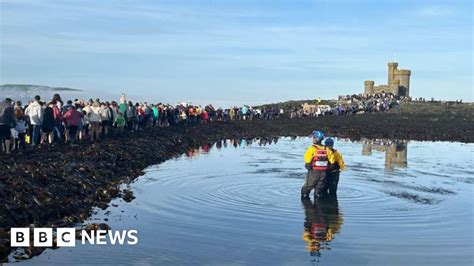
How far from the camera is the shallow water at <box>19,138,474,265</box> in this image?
388 inches

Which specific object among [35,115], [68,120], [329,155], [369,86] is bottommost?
[329,155]

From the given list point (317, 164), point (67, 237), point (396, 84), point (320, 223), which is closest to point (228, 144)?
point (317, 164)

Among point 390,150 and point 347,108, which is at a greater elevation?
point 347,108

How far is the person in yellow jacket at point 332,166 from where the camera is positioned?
1494 cm

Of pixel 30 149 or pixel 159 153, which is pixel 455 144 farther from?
pixel 30 149

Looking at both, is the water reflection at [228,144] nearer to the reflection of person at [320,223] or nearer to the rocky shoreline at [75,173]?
the rocky shoreline at [75,173]

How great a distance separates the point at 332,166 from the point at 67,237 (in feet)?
23.4

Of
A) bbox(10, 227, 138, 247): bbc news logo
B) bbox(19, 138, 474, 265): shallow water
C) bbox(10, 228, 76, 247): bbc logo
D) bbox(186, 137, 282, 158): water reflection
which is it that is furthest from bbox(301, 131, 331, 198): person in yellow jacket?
bbox(186, 137, 282, 158): water reflection

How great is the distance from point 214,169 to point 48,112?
19.7 ft

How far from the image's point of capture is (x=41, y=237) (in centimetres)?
1020

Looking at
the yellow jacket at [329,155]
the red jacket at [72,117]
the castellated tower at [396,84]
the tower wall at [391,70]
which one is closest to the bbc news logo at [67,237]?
the yellow jacket at [329,155]

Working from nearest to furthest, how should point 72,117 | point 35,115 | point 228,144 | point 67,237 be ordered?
1. point 67,237
2. point 35,115
3. point 72,117
4. point 228,144

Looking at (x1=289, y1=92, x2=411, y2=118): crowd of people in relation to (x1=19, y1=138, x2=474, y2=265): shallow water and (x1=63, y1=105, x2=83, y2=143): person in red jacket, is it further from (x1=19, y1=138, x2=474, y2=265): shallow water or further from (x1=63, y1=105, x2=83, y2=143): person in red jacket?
(x1=19, y1=138, x2=474, y2=265): shallow water

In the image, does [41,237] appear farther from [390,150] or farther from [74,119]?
[390,150]
